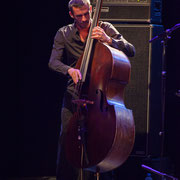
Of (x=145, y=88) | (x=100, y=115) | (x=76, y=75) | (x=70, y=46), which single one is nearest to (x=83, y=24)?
(x=70, y=46)

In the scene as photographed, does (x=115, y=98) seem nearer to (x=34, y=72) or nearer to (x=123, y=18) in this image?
(x=123, y=18)

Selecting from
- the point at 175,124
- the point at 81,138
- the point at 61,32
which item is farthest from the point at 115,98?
A: the point at 175,124

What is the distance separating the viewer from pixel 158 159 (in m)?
2.91

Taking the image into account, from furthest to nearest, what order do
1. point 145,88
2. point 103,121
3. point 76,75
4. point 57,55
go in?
point 145,88
point 57,55
point 76,75
point 103,121

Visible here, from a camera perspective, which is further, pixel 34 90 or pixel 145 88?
pixel 34 90

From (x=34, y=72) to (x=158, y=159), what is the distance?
1.64 m

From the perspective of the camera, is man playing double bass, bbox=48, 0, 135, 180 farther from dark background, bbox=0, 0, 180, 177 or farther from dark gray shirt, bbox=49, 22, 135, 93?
dark background, bbox=0, 0, 180, 177

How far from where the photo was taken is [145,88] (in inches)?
113

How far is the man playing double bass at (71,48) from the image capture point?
2234 millimetres

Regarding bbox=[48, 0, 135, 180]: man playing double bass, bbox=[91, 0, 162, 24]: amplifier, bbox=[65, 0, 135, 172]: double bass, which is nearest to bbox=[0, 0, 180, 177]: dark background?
bbox=[91, 0, 162, 24]: amplifier

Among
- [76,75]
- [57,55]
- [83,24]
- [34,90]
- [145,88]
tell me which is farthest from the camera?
[34,90]

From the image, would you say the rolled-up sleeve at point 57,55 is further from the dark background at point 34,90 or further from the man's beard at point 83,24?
the dark background at point 34,90

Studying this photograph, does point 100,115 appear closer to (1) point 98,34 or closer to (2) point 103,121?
(2) point 103,121

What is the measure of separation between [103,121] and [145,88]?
3.48 feet
